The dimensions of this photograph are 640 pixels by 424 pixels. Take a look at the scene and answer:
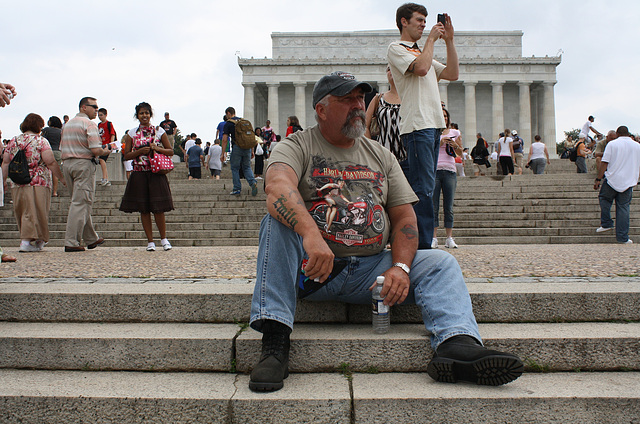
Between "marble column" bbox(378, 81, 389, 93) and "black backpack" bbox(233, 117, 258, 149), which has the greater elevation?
"marble column" bbox(378, 81, 389, 93)

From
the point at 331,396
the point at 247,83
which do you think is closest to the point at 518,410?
the point at 331,396

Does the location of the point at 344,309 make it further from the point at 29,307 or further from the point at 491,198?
the point at 491,198

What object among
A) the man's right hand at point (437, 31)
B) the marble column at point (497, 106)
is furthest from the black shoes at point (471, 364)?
the marble column at point (497, 106)

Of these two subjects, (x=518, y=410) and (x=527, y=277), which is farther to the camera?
(x=527, y=277)

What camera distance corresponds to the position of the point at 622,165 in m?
8.50

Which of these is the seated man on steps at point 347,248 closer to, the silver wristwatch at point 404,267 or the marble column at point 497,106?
the silver wristwatch at point 404,267

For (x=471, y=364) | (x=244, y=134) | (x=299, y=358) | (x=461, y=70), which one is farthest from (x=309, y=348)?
(x=461, y=70)

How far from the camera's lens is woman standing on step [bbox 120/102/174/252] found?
21.8 ft

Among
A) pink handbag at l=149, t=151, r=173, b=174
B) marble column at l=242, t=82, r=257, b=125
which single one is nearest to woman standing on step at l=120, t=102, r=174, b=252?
pink handbag at l=149, t=151, r=173, b=174

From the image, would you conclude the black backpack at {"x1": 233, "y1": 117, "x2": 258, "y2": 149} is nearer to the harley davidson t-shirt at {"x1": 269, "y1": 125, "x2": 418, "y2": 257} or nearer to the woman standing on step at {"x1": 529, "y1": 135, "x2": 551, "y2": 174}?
the harley davidson t-shirt at {"x1": 269, "y1": 125, "x2": 418, "y2": 257}

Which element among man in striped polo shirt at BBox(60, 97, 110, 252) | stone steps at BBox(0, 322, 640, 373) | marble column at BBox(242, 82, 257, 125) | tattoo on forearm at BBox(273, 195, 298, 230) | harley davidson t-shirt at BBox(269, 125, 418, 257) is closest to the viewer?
tattoo on forearm at BBox(273, 195, 298, 230)

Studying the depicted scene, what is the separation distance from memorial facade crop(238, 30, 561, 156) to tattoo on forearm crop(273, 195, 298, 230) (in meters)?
46.5

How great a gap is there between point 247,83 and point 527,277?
4787 cm

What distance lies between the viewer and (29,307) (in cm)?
325
